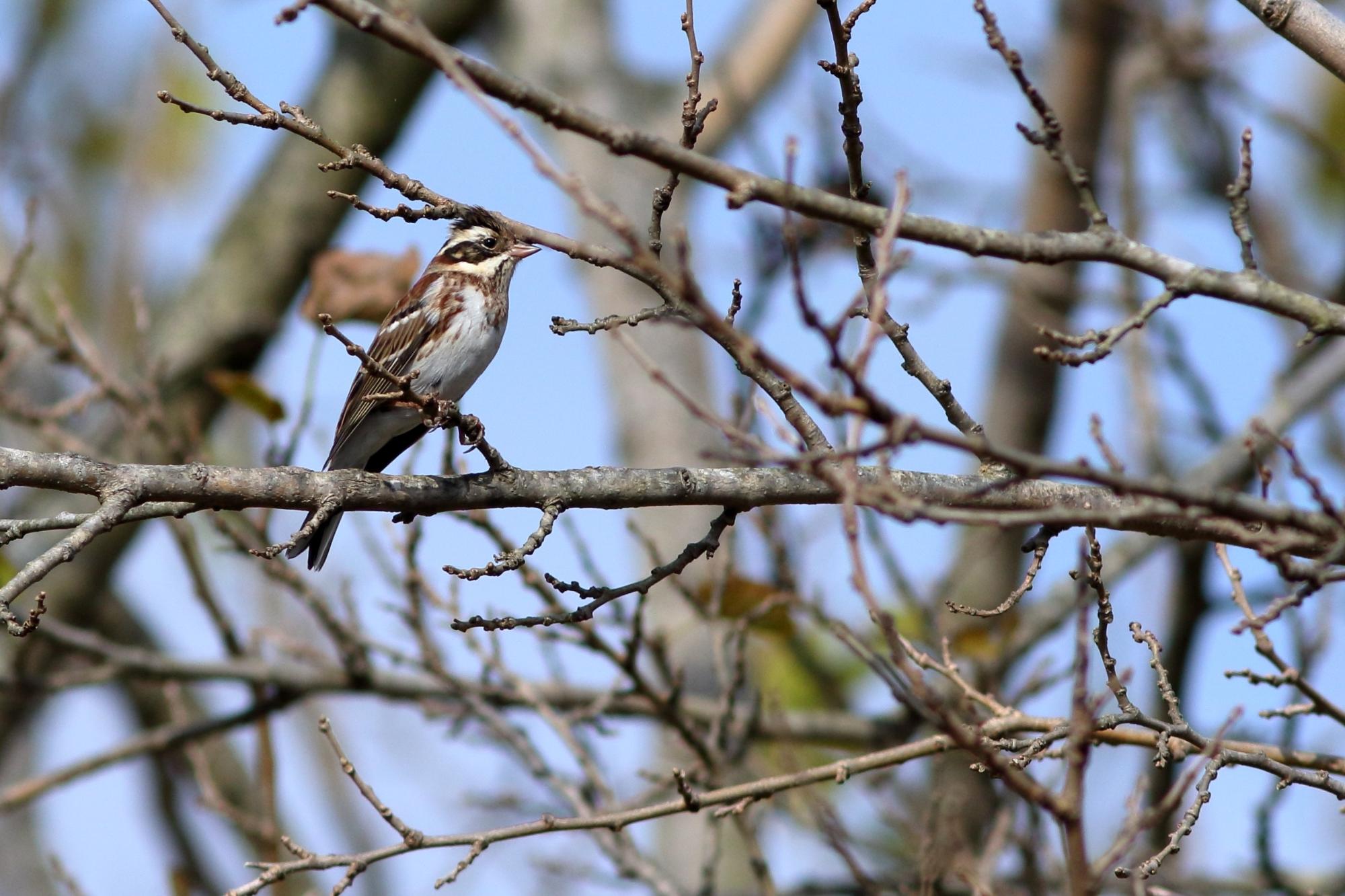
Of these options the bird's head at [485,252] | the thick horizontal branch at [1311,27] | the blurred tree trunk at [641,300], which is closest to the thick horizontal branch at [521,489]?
the thick horizontal branch at [1311,27]

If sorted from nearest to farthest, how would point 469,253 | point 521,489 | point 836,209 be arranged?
point 836,209, point 521,489, point 469,253

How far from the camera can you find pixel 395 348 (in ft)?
20.4

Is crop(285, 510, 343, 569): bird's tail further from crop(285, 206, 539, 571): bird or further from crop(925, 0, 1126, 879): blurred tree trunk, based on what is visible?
crop(925, 0, 1126, 879): blurred tree trunk

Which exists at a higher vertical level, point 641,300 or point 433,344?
point 641,300

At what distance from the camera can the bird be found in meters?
5.77

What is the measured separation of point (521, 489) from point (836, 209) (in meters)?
1.27

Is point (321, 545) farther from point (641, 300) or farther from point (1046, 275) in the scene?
point (1046, 275)

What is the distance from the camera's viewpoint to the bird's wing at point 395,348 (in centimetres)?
595

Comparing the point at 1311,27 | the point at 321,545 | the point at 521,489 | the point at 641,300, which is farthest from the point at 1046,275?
the point at 521,489

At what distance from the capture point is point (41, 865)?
11453 millimetres

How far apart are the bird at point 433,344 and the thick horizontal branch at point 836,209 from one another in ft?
→ 10.0

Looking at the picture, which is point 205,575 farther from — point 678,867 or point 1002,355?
point 1002,355

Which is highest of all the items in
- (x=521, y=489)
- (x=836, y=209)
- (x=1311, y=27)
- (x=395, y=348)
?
(x=395, y=348)

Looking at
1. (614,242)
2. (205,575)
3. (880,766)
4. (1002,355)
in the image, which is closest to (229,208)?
(614,242)
